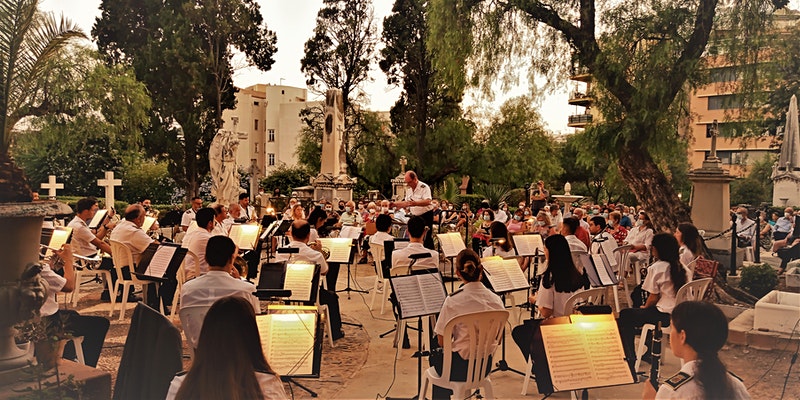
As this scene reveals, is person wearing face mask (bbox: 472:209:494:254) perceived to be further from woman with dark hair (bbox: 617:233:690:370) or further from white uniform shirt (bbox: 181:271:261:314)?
white uniform shirt (bbox: 181:271:261:314)

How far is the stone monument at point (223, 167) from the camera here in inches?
847

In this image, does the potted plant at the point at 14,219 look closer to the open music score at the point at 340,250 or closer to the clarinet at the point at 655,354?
the open music score at the point at 340,250

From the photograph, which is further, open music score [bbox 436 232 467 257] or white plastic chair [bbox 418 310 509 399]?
open music score [bbox 436 232 467 257]

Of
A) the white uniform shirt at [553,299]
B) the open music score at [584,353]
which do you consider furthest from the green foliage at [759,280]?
the open music score at [584,353]

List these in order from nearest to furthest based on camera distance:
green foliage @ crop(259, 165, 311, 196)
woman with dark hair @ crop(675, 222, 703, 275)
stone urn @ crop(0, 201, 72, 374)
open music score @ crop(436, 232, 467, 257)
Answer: stone urn @ crop(0, 201, 72, 374)
woman with dark hair @ crop(675, 222, 703, 275)
open music score @ crop(436, 232, 467, 257)
green foliage @ crop(259, 165, 311, 196)

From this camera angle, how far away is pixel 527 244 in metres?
9.36

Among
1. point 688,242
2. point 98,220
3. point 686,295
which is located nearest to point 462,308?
point 686,295

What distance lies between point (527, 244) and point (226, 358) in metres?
7.22

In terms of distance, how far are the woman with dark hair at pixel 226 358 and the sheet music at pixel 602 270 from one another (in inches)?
204

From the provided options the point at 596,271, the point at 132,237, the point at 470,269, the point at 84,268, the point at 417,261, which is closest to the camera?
the point at 470,269

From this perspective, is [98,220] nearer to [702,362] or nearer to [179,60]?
[702,362]

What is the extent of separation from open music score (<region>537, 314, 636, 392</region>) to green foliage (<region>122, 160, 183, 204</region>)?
3131cm

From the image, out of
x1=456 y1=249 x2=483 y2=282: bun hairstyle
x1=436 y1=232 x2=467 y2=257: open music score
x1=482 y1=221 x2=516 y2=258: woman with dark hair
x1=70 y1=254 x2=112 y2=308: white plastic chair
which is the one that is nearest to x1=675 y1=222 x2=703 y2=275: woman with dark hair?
x1=482 y1=221 x2=516 y2=258: woman with dark hair

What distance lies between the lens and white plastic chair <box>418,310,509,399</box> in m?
4.55
